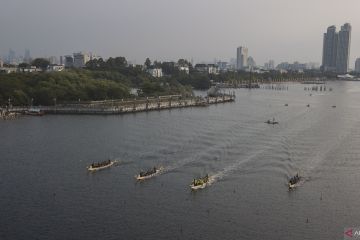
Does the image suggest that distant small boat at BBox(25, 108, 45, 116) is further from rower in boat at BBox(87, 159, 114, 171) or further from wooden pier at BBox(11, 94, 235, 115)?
rower in boat at BBox(87, 159, 114, 171)

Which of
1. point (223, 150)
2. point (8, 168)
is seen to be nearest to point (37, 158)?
point (8, 168)

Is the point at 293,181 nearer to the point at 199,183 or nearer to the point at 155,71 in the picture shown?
the point at 199,183

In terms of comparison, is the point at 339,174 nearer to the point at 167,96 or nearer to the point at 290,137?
the point at 290,137

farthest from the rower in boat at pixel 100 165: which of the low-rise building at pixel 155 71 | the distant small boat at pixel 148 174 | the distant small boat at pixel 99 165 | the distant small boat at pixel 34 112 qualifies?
the low-rise building at pixel 155 71

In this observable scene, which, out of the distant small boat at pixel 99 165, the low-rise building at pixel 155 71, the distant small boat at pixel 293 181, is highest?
the low-rise building at pixel 155 71

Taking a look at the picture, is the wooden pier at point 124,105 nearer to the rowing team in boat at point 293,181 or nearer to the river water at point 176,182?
the river water at point 176,182

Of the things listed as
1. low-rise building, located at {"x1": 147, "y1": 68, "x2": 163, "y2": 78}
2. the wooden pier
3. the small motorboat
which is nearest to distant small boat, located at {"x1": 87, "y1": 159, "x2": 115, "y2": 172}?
the small motorboat
